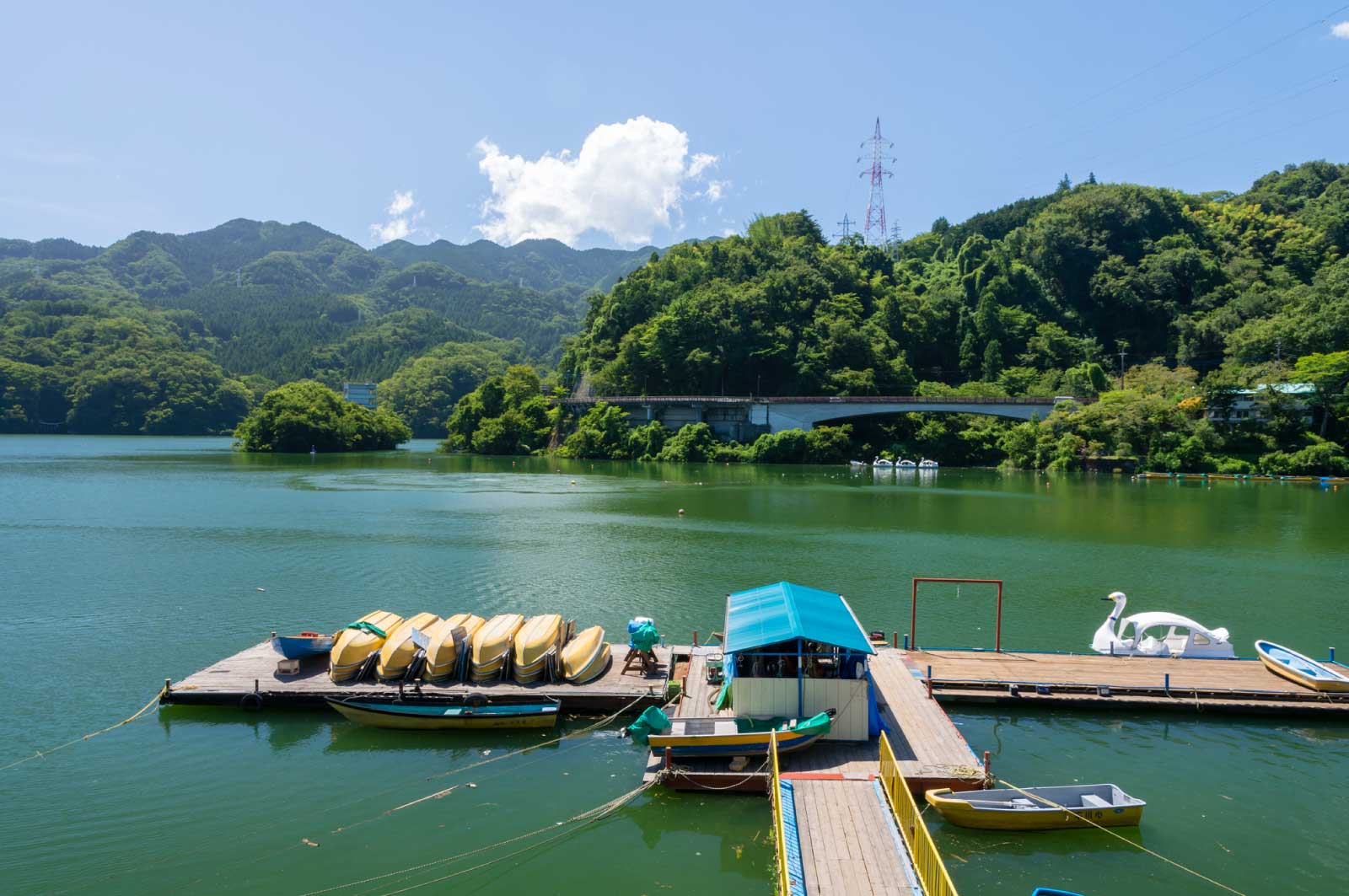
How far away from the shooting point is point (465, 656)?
19484mm

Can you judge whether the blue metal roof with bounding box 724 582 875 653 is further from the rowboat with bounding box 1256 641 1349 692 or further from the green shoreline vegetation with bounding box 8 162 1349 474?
the green shoreline vegetation with bounding box 8 162 1349 474

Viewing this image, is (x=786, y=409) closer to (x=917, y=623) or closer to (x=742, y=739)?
(x=917, y=623)

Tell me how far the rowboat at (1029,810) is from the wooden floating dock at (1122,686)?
17.3ft

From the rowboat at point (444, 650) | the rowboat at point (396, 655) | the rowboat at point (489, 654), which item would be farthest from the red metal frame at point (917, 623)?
the rowboat at point (396, 655)

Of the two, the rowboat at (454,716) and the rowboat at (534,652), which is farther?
the rowboat at (534,652)

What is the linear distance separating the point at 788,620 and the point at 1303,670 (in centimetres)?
1395

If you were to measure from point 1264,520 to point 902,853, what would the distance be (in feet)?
171

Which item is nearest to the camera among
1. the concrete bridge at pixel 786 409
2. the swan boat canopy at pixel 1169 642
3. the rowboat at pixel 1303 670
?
the rowboat at pixel 1303 670

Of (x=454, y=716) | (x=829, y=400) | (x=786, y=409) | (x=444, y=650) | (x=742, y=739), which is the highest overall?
(x=829, y=400)

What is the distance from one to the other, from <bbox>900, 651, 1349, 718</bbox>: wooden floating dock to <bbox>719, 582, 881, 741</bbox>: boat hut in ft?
15.1

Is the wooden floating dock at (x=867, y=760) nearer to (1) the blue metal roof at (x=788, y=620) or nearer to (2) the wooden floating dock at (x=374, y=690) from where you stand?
(1) the blue metal roof at (x=788, y=620)

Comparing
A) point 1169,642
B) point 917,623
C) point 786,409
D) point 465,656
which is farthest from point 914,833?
point 786,409

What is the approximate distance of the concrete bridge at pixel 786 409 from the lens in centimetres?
9950

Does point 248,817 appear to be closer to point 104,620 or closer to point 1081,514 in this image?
point 104,620
